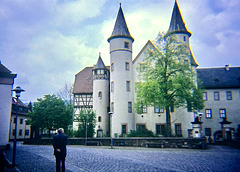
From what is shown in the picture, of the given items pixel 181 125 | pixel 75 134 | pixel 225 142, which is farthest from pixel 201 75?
pixel 75 134

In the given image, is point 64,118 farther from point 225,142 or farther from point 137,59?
point 225,142

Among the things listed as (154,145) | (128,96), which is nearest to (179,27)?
(128,96)

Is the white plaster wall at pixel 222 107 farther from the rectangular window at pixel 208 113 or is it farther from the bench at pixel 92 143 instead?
the bench at pixel 92 143

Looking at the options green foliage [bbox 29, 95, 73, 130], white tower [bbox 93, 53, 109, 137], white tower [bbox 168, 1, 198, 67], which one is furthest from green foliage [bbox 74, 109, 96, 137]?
white tower [bbox 168, 1, 198, 67]

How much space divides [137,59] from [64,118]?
1409cm

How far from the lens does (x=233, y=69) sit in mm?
39844

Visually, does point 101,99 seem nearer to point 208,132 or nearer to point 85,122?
point 85,122

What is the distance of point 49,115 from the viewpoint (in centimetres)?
3144

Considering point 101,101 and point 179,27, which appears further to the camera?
point 101,101

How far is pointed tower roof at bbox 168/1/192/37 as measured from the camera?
1296 inches

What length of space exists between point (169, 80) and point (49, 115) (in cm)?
1733

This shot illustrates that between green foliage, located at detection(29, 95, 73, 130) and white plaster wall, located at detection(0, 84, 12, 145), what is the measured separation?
41.5 ft

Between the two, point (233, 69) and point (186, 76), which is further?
point (233, 69)

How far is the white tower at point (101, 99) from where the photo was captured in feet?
112
